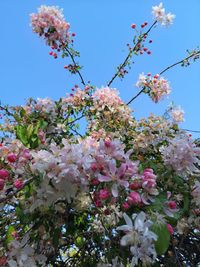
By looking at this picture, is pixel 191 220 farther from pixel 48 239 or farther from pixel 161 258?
pixel 48 239

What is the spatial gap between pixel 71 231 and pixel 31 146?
1.38 ft

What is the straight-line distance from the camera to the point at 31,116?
109 inches

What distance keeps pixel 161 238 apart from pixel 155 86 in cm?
233

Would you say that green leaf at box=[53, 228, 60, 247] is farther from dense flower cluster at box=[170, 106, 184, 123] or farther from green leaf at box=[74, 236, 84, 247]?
dense flower cluster at box=[170, 106, 184, 123]

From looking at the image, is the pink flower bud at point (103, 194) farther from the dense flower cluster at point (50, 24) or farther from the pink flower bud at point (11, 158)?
the dense flower cluster at point (50, 24)

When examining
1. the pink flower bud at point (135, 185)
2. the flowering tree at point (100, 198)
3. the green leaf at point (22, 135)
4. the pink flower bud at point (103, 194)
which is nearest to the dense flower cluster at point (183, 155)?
the flowering tree at point (100, 198)

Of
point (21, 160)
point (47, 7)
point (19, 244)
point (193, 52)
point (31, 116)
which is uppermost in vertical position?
point (47, 7)

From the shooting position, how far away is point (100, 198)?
1.37 meters

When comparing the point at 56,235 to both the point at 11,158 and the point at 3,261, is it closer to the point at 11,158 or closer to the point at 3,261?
the point at 3,261

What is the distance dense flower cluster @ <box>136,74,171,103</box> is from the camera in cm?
349

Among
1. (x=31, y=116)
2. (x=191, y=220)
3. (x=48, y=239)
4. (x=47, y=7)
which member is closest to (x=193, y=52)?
(x=47, y=7)

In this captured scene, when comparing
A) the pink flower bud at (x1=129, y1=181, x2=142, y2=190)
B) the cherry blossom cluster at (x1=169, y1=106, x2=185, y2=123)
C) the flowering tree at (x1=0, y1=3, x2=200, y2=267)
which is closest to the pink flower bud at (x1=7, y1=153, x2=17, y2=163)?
the flowering tree at (x1=0, y1=3, x2=200, y2=267)

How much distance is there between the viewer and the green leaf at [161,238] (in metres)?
1.29

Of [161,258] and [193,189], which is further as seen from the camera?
[161,258]
